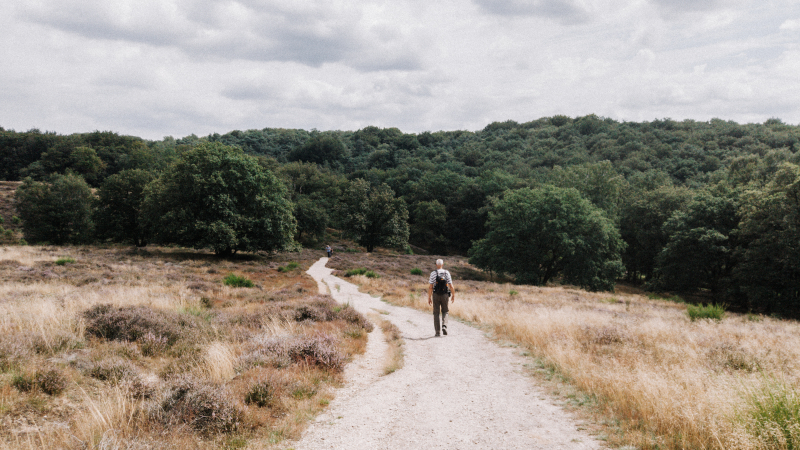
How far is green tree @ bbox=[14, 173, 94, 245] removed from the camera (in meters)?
48.3

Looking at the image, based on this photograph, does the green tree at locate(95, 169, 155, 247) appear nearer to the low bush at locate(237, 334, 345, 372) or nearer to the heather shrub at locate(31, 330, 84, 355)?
the heather shrub at locate(31, 330, 84, 355)

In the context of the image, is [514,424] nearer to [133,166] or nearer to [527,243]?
[527,243]

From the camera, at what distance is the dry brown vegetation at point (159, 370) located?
4.66m

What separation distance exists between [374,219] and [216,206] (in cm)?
3393

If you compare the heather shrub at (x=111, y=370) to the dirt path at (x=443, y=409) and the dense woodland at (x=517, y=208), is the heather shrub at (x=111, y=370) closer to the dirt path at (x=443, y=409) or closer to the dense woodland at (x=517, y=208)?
the dirt path at (x=443, y=409)

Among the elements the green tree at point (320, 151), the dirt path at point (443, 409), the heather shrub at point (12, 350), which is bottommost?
the dirt path at point (443, 409)

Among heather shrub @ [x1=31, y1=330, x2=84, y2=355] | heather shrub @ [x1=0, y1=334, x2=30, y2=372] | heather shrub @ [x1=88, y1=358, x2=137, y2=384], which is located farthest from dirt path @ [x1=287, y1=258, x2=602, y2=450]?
heather shrub @ [x1=31, y1=330, x2=84, y2=355]

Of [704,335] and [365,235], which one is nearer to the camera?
[704,335]

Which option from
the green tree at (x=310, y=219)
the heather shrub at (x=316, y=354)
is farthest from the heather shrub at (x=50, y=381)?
the green tree at (x=310, y=219)

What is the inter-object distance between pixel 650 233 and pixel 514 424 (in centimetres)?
5752

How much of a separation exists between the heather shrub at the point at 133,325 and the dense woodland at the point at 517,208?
26.7 metres

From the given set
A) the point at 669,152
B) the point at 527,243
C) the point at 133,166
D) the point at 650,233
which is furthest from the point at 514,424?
the point at 669,152

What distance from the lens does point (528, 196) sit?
48125 millimetres

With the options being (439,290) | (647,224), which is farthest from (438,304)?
(647,224)
